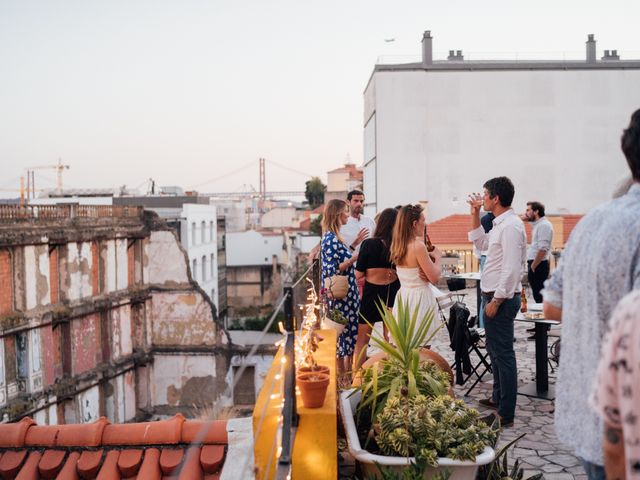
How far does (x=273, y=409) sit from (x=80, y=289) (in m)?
25.7

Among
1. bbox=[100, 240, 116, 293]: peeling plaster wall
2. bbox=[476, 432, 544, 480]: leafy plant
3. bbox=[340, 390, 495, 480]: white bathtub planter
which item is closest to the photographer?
bbox=[340, 390, 495, 480]: white bathtub planter

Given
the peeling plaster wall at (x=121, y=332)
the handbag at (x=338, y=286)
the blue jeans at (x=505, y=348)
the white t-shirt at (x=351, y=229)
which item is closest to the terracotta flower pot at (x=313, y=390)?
the blue jeans at (x=505, y=348)

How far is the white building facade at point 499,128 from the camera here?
3428 centimetres

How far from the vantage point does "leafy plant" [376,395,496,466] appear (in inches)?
140

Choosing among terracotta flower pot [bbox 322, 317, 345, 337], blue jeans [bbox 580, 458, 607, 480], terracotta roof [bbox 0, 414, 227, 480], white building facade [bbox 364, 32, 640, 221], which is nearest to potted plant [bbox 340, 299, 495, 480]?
terracotta roof [bbox 0, 414, 227, 480]

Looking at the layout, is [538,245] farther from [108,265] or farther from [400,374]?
[108,265]

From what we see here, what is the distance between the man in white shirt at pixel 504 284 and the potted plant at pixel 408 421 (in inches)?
43.2

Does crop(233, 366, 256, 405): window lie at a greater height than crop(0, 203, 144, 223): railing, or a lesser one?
lesser

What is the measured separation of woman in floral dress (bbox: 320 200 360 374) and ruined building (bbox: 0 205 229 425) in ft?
62.0

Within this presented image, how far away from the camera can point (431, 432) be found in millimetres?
3615

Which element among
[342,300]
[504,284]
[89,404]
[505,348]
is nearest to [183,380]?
[89,404]

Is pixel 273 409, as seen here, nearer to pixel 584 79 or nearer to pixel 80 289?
pixel 80 289

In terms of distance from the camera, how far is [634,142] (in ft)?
6.55

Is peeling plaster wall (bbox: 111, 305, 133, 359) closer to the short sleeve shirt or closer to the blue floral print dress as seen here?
the blue floral print dress
